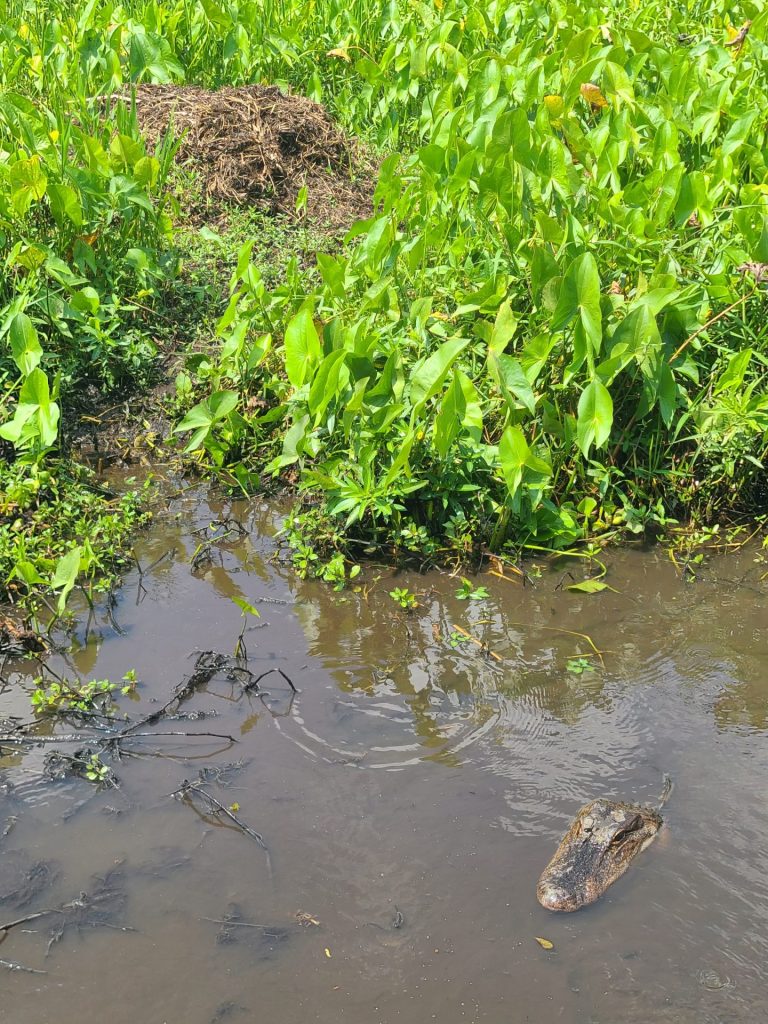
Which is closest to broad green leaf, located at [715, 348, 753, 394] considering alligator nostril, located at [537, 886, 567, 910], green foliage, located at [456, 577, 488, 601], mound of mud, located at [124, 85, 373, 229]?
green foliage, located at [456, 577, 488, 601]

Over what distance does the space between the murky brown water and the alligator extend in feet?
0.13

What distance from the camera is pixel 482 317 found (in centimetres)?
377

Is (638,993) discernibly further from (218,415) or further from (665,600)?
(218,415)

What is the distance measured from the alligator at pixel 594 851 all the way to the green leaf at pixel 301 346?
1766 millimetres

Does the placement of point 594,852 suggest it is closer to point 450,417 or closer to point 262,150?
point 450,417

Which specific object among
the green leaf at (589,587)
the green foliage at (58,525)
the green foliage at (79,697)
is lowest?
the green leaf at (589,587)

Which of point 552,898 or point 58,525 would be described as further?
point 58,525

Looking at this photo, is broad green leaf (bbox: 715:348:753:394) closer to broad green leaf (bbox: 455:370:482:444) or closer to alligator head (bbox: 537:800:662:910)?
broad green leaf (bbox: 455:370:482:444)

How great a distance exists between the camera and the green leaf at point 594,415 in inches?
125

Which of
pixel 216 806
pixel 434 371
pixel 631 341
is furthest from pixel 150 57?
pixel 216 806

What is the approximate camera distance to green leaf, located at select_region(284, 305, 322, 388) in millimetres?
3383

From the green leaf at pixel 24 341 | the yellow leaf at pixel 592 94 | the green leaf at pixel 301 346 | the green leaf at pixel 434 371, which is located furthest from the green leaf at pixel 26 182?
the yellow leaf at pixel 592 94

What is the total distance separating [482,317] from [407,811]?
2.01 m

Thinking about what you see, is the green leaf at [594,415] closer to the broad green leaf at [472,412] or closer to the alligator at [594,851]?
the broad green leaf at [472,412]
